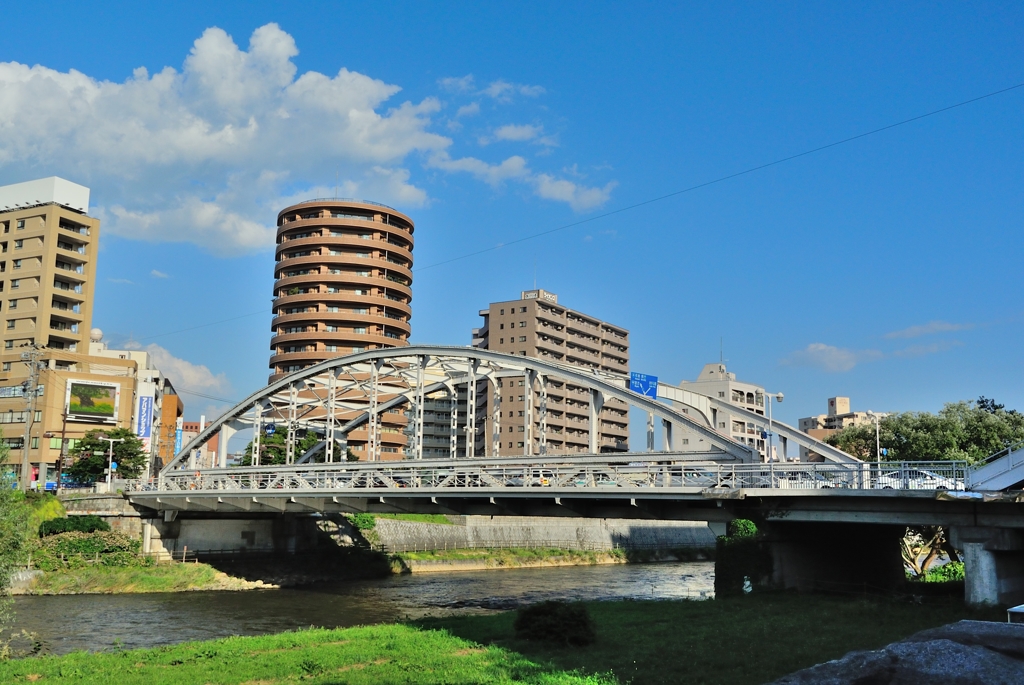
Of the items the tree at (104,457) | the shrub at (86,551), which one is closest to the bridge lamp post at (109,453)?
the tree at (104,457)

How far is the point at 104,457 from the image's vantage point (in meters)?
77.8

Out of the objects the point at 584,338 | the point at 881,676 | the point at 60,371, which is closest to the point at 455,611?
the point at 881,676

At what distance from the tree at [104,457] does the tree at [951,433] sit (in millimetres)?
62217

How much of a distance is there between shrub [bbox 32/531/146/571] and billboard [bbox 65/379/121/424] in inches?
1390

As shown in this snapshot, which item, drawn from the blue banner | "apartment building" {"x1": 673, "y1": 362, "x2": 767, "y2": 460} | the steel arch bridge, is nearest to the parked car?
the steel arch bridge

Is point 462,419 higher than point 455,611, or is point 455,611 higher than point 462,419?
point 462,419

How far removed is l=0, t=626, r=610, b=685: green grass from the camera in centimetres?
2050

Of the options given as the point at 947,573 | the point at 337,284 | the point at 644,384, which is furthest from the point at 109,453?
the point at 947,573

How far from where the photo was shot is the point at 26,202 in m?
99.8

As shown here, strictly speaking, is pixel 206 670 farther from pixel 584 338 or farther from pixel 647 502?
pixel 584 338

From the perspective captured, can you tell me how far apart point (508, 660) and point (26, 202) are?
323 feet

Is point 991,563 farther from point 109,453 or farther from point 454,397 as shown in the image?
point 109,453

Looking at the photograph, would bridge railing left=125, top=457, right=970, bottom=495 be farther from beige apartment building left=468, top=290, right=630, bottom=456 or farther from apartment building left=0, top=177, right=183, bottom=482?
beige apartment building left=468, top=290, right=630, bottom=456

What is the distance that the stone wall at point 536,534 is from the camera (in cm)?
7175
